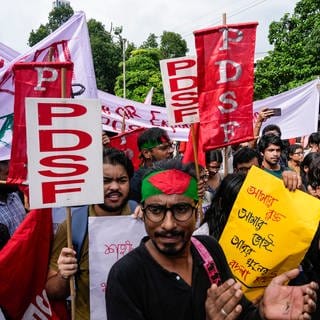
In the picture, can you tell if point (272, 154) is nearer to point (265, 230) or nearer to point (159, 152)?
point (159, 152)

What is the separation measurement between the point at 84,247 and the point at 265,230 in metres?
0.90

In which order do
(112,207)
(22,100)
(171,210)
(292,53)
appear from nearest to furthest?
1. (171,210)
2. (112,207)
3. (22,100)
4. (292,53)

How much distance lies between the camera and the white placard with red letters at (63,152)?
2197 millimetres

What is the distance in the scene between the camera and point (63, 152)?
225cm

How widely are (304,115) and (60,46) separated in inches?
144

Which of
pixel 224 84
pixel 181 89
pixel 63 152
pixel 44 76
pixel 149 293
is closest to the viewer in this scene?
pixel 149 293

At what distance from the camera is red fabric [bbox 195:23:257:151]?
3488 millimetres

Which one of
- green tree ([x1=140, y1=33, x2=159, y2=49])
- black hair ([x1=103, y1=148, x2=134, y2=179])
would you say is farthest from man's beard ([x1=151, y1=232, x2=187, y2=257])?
green tree ([x1=140, y1=33, x2=159, y2=49])

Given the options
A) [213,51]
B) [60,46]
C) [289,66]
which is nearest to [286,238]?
[213,51]

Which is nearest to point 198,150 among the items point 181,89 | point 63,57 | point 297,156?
point 181,89

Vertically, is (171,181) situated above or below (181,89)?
below

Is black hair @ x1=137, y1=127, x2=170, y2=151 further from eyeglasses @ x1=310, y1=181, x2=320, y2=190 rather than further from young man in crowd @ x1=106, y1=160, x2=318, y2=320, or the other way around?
young man in crowd @ x1=106, y1=160, x2=318, y2=320

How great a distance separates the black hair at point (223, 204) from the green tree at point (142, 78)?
110 feet

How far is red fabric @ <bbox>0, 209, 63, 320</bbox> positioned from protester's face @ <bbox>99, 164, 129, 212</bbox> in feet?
1.05
